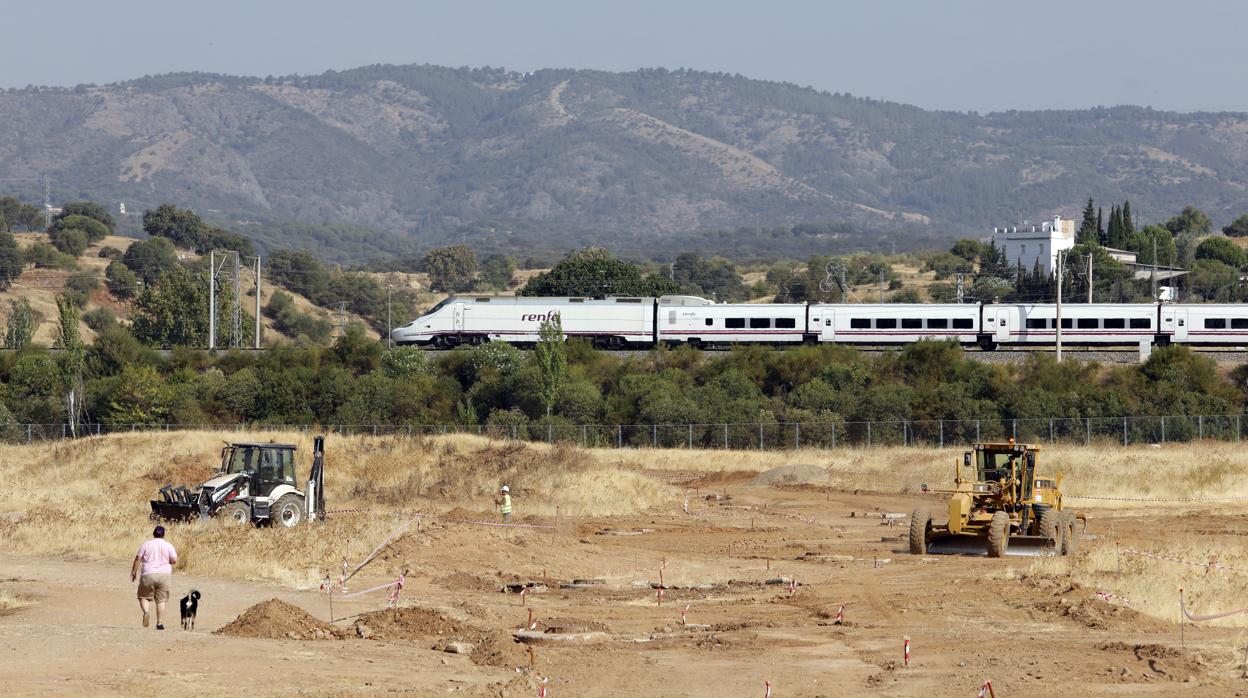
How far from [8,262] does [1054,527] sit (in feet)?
488

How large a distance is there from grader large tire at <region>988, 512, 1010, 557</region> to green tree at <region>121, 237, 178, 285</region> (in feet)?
503

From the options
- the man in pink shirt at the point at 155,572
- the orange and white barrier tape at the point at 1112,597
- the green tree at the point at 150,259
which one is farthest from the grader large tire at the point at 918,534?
the green tree at the point at 150,259

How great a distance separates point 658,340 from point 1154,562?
53793mm

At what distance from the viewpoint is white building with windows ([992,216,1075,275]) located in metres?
172

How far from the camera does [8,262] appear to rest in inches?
6363

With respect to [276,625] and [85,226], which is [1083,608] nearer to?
[276,625]

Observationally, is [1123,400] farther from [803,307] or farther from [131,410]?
[131,410]

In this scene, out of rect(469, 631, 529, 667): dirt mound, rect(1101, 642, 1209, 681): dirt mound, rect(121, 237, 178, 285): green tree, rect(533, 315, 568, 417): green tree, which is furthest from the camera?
rect(121, 237, 178, 285): green tree

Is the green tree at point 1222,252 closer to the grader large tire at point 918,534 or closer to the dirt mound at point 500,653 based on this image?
the grader large tire at point 918,534

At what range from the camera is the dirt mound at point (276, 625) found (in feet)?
66.9

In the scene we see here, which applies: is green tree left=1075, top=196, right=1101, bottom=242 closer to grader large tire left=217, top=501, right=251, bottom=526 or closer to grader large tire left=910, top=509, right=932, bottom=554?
grader large tire left=910, top=509, right=932, bottom=554

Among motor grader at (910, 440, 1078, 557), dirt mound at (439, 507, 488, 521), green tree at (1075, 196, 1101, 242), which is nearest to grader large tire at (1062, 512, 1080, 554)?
motor grader at (910, 440, 1078, 557)

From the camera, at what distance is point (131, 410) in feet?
243

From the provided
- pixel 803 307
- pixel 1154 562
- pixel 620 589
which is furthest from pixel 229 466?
pixel 803 307
